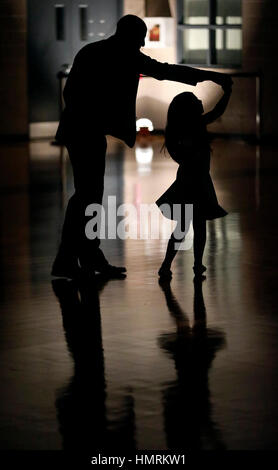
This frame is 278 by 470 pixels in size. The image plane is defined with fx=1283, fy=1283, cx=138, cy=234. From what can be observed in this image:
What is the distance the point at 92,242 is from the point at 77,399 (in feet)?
9.89

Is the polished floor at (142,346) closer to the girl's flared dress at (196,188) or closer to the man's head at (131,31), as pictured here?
the girl's flared dress at (196,188)

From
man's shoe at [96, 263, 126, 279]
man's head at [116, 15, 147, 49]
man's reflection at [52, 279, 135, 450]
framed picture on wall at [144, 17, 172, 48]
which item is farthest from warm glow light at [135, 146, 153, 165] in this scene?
man's reflection at [52, 279, 135, 450]

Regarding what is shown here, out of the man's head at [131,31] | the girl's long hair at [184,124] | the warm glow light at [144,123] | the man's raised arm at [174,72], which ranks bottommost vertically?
the warm glow light at [144,123]

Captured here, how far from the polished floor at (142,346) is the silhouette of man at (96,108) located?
0.90 feet

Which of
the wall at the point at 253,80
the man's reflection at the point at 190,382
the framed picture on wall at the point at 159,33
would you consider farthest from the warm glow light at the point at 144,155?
the man's reflection at the point at 190,382

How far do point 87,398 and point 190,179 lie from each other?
3.16 metres

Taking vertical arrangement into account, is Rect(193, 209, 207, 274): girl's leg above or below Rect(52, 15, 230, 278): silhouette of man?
below

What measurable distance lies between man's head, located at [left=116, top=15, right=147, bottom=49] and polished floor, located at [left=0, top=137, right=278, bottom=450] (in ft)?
4.73

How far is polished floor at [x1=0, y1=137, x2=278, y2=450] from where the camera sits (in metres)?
4.60

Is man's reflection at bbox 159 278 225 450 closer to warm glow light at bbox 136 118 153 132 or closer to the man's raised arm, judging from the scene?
the man's raised arm

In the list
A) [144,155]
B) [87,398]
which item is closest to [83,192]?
[87,398]

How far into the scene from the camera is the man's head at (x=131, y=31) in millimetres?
7566

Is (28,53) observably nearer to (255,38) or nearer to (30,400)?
(255,38)
